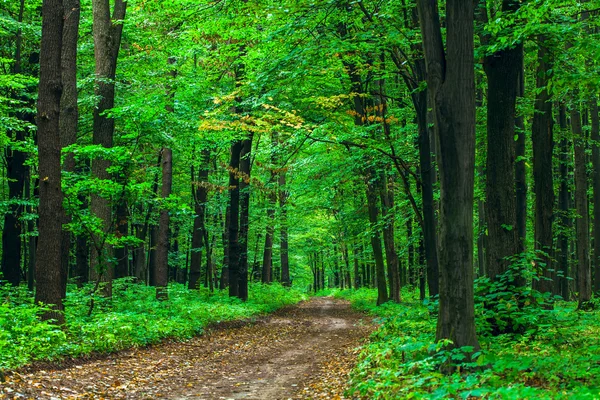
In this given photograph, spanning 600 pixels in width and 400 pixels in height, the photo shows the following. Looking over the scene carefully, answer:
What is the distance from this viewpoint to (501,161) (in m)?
8.34

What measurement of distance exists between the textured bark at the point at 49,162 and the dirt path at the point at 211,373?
2109mm

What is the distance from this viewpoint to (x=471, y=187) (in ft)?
20.2

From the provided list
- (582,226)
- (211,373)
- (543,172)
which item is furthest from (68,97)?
(582,226)

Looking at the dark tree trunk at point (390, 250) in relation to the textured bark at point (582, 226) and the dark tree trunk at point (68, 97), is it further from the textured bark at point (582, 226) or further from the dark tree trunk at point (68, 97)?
the dark tree trunk at point (68, 97)

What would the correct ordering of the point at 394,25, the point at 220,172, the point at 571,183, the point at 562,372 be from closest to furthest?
the point at 562,372 → the point at 394,25 → the point at 571,183 → the point at 220,172

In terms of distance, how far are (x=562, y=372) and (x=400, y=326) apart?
4.94 meters

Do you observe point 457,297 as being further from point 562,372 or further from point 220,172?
point 220,172

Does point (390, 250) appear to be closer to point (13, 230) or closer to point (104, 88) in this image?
point (104, 88)

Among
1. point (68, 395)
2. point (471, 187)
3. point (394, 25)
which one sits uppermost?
point (394, 25)

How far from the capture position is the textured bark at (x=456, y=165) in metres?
6.00

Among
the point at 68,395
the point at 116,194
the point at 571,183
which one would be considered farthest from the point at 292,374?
the point at 571,183

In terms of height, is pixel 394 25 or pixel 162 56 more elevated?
pixel 162 56

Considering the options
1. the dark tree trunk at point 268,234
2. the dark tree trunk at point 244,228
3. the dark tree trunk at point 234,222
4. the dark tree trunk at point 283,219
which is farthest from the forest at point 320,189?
the dark tree trunk at point 268,234

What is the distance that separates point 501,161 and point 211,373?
22.3 feet
